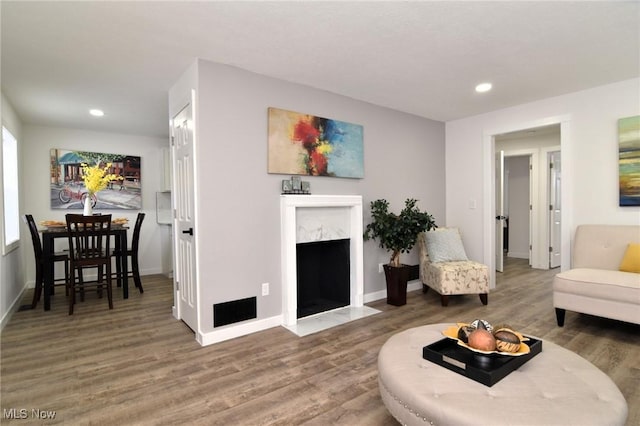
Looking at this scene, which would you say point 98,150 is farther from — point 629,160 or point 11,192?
point 629,160

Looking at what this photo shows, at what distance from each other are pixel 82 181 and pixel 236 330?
3860 millimetres

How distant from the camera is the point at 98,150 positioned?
5.04 m

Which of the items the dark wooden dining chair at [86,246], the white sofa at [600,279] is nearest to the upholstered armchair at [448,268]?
the white sofa at [600,279]

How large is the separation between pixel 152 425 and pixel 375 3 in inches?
107

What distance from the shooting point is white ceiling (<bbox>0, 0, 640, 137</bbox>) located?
2044mm

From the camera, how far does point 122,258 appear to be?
4.23m

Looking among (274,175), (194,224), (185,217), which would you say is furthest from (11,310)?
(274,175)

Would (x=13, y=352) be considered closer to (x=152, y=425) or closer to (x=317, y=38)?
(x=152, y=425)

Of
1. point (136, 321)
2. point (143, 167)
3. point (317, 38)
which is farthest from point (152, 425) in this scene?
point (143, 167)

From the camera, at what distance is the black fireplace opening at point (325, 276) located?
11.6 feet

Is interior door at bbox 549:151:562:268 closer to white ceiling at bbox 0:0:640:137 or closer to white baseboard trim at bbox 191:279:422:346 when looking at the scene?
white ceiling at bbox 0:0:640:137

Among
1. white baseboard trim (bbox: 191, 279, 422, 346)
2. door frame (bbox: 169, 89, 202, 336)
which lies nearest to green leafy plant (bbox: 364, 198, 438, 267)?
white baseboard trim (bbox: 191, 279, 422, 346)

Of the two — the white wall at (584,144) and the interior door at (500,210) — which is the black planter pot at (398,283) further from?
the interior door at (500,210)

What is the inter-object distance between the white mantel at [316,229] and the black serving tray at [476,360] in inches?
67.2
